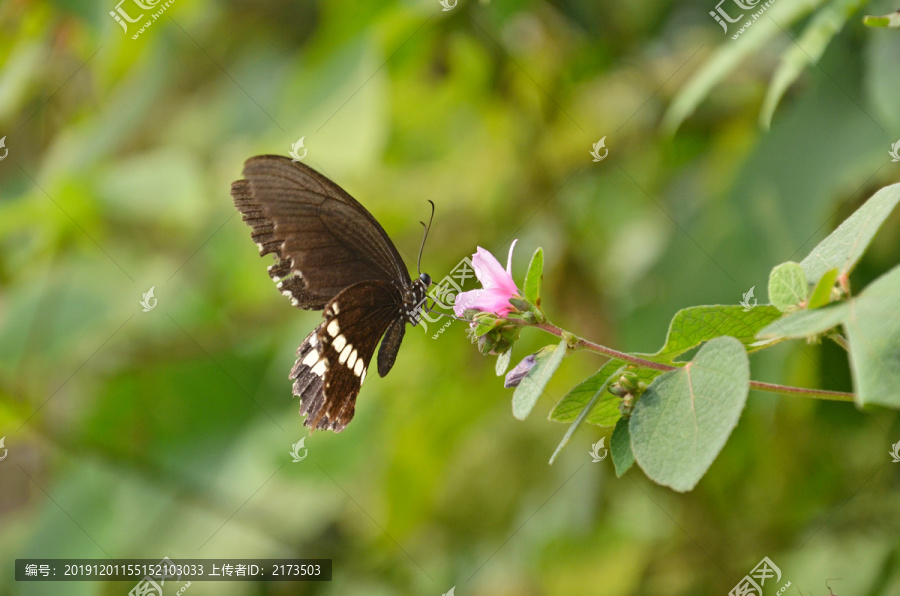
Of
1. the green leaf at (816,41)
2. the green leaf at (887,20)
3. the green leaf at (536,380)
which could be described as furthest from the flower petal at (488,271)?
the green leaf at (816,41)

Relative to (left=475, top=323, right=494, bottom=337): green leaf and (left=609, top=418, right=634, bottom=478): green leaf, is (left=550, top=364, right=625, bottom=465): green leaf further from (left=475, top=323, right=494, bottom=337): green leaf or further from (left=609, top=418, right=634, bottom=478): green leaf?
(left=475, top=323, right=494, bottom=337): green leaf

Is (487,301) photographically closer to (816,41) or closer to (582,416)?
(582,416)

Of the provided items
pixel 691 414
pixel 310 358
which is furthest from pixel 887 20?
pixel 310 358

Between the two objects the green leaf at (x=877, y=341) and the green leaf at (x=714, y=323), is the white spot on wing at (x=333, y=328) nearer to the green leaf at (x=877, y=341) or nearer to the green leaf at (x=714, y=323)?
the green leaf at (x=714, y=323)

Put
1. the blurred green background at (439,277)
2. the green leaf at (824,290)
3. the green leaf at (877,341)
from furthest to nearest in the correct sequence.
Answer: the blurred green background at (439,277), the green leaf at (824,290), the green leaf at (877,341)

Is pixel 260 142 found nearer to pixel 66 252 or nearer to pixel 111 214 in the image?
pixel 111 214

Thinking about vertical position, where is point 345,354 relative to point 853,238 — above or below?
above
